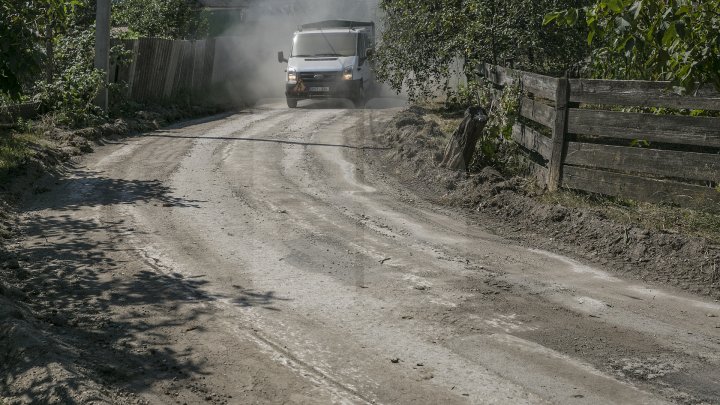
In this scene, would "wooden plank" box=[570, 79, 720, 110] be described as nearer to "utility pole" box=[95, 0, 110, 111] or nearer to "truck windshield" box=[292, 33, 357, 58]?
"utility pole" box=[95, 0, 110, 111]

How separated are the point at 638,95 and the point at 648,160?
0.80m

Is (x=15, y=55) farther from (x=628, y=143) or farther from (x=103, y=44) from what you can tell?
(x=103, y=44)

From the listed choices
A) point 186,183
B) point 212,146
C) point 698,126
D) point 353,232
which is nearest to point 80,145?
point 212,146

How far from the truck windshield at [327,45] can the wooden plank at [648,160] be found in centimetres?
1636

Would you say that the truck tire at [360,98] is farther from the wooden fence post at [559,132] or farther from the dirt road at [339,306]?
the wooden fence post at [559,132]

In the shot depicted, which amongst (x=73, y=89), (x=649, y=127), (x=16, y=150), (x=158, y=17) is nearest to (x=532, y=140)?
(x=649, y=127)

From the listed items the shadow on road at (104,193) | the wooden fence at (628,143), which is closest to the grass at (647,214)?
the wooden fence at (628,143)

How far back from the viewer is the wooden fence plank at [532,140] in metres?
11.4

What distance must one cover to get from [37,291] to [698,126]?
7085 mm

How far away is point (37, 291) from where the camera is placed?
7.39 metres

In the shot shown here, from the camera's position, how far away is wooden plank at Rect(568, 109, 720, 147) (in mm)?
8977

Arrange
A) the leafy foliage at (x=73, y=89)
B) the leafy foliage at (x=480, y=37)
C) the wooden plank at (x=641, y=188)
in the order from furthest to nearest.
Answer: the leafy foliage at (x=73, y=89) < the leafy foliage at (x=480, y=37) < the wooden plank at (x=641, y=188)

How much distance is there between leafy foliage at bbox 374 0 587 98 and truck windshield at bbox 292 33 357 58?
6.31m

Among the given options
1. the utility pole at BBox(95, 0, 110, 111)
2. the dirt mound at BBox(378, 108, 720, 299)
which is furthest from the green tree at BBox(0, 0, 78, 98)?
the utility pole at BBox(95, 0, 110, 111)
